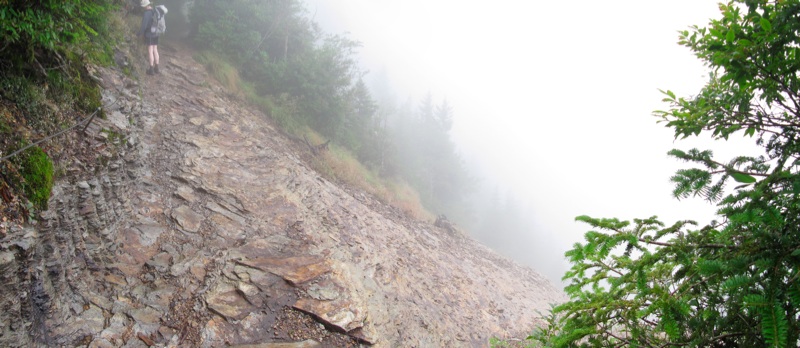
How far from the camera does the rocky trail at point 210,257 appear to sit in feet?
14.3

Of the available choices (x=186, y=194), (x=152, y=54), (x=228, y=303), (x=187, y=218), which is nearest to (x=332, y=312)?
(x=228, y=303)

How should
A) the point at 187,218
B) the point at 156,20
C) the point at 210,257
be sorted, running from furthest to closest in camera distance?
the point at 156,20, the point at 187,218, the point at 210,257

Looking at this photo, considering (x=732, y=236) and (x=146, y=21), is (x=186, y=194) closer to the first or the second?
(x=146, y=21)

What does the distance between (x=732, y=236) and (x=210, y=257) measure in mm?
6890

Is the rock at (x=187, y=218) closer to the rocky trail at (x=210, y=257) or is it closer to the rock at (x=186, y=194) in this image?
the rocky trail at (x=210, y=257)

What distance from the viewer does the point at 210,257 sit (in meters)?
6.09

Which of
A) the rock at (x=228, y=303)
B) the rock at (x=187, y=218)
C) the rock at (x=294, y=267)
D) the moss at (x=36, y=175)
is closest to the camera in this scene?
the moss at (x=36, y=175)

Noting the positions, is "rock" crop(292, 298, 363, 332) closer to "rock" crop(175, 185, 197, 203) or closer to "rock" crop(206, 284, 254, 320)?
"rock" crop(206, 284, 254, 320)

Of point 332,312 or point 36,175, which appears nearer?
point 36,175

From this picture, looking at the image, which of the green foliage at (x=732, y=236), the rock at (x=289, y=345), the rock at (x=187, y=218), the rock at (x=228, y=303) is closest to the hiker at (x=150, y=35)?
the rock at (x=187, y=218)

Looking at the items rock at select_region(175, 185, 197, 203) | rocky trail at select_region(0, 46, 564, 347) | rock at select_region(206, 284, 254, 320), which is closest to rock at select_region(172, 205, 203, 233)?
rocky trail at select_region(0, 46, 564, 347)

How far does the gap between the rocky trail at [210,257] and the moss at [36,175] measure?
309mm

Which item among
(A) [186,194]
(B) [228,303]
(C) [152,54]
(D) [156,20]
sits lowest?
(B) [228,303]

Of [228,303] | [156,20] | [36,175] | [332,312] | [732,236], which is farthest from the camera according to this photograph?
[156,20]
